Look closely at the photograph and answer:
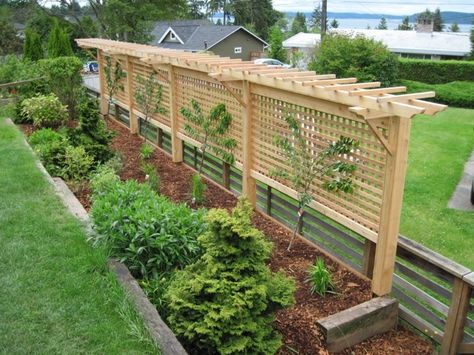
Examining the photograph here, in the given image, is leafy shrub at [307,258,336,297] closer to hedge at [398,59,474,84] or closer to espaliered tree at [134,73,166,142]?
espaliered tree at [134,73,166,142]

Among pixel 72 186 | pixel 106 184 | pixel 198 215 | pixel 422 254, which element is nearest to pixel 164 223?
pixel 198 215

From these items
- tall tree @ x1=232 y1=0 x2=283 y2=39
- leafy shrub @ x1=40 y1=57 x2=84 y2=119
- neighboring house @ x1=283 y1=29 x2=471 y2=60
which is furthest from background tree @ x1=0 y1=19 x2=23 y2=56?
tall tree @ x1=232 y1=0 x2=283 y2=39

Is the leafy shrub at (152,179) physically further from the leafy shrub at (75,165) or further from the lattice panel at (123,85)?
the lattice panel at (123,85)

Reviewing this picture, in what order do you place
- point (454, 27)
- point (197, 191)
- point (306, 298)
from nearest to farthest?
point (306, 298) → point (197, 191) → point (454, 27)

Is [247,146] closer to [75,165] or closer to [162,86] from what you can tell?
[75,165]

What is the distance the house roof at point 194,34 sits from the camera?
40969mm

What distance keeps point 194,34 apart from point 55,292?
4154 cm

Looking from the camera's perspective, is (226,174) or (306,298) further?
(226,174)

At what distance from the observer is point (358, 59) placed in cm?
2008

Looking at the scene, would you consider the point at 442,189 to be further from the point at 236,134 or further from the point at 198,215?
the point at 198,215

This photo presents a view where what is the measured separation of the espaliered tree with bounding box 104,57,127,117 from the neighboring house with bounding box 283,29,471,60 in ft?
84.7

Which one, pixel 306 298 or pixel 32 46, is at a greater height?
pixel 32 46

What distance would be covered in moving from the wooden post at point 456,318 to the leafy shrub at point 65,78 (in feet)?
31.5

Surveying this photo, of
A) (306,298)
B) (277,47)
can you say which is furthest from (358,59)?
(306,298)
